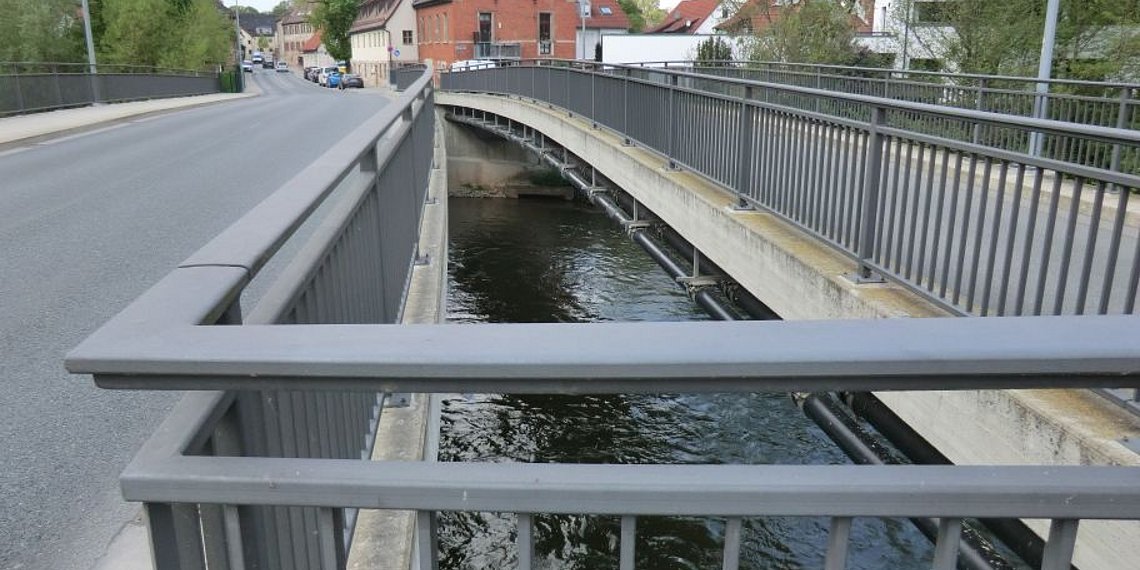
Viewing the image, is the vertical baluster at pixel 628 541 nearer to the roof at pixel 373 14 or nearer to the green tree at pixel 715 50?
the green tree at pixel 715 50

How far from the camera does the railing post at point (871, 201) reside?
571cm

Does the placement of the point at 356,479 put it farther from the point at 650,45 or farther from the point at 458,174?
the point at 650,45

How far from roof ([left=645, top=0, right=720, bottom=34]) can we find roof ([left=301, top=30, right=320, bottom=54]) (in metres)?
66.4

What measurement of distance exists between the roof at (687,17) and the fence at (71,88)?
53.7m

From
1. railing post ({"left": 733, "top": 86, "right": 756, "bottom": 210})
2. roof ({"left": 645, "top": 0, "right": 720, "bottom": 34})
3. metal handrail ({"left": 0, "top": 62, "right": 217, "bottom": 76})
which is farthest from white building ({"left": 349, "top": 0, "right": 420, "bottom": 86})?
railing post ({"left": 733, "top": 86, "right": 756, "bottom": 210})

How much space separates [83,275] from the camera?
7.42 metres

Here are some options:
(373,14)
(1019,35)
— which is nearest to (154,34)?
(1019,35)

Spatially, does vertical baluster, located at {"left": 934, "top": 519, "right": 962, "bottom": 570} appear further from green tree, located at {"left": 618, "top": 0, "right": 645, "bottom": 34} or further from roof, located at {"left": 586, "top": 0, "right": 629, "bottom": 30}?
Answer: green tree, located at {"left": 618, "top": 0, "right": 645, "bottom": 34}

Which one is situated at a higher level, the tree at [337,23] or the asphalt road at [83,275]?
the tree at [337,23]

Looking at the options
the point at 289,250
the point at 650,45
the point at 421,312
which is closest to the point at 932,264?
the point at 421,312

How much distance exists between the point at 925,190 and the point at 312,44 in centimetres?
14529

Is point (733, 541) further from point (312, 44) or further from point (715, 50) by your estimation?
point (312, 44)

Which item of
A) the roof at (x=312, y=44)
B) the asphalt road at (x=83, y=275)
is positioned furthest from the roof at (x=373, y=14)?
the asphalt road at (x=83, y=275)

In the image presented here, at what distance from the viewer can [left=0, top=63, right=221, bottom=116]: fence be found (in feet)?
75.7
